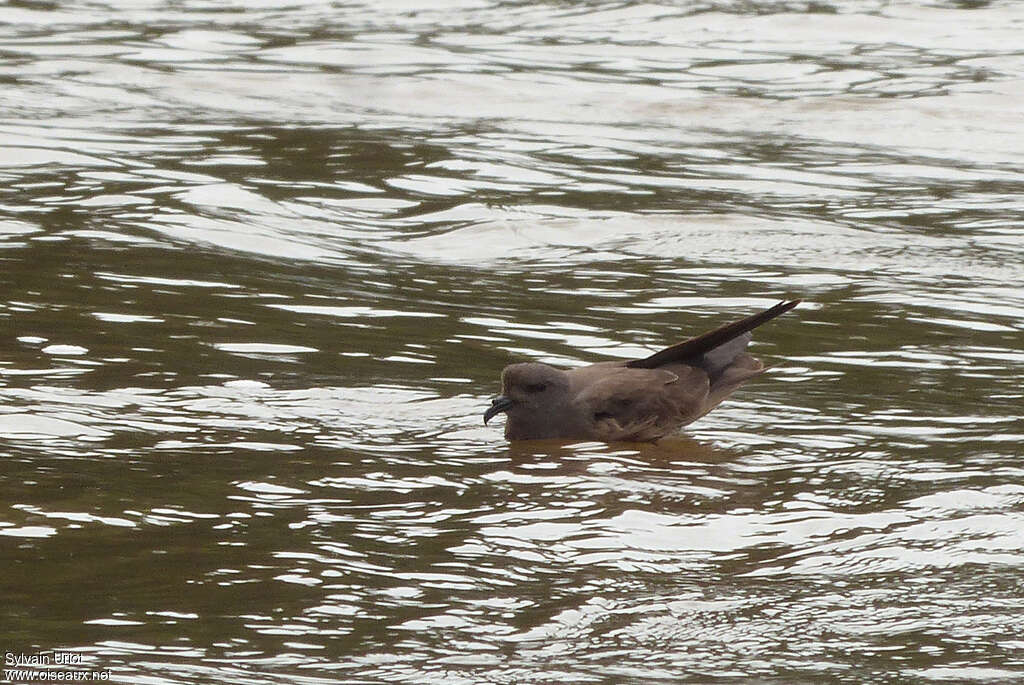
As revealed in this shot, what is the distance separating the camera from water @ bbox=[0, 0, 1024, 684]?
18.2 feet

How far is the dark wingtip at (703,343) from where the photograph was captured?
748cm

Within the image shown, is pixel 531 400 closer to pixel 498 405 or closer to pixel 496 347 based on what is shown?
pixel 498 405

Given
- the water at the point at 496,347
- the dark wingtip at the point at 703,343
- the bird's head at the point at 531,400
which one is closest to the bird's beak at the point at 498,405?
the bird's head at the point at 531,400

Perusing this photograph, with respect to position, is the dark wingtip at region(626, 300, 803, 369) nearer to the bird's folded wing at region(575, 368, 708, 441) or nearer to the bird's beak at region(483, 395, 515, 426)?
the bird's folded wing at region(575, 368, 708, 441)

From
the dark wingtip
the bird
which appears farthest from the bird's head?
the dark wingtip

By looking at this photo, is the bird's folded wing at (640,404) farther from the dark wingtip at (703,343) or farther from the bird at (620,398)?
the dark wingtip at (703,343)

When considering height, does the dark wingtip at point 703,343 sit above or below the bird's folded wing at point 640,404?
above

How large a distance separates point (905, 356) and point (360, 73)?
7876 mm

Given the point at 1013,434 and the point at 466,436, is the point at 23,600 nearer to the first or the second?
the point at 466,436

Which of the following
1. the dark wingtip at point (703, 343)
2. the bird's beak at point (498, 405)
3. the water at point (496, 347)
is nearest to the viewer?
the water at point (496, 347)

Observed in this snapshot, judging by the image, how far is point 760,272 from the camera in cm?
1019

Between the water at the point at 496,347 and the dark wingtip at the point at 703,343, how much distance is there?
13.4 inches

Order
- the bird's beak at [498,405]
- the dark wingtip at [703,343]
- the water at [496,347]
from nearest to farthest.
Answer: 1. the water at [496,347]
2. the bird's beak at [498,405]
3. the dark wingtip at [703,343]

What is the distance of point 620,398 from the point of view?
755 centimetres
